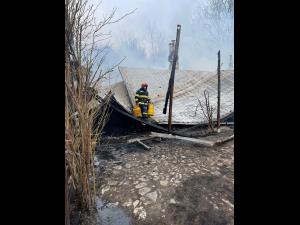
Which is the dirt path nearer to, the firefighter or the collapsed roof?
the firefighter

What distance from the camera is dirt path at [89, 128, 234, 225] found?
3.31 m

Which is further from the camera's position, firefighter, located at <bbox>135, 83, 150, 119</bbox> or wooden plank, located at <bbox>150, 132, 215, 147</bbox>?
firefighter, located at <bbox>135, 83, 150, 119</bbox>

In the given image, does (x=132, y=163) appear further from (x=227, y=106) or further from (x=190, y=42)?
(x=190, y=42)

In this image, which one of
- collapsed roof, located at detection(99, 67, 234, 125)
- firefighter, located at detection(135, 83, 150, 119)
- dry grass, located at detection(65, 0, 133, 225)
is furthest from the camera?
collapsed roof, located at detection(99, 67, 234, 125)

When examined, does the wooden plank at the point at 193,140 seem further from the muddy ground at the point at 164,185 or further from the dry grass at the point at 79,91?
the dry grass at the point at 79,91

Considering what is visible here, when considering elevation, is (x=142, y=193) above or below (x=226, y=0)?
below

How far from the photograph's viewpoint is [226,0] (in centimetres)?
2775

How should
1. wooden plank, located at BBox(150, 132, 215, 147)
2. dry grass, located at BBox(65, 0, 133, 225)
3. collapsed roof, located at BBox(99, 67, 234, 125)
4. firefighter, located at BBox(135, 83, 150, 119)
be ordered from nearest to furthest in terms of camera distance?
dry grass, located at BBox(65, 0, 133, 225)
wooden plank, located at BBox(150, 132, 215, 147)
firefighter, located at BBox(135, 83, 150, 119)
collapsed roof, located at BBox(99, 67, 234, 125)

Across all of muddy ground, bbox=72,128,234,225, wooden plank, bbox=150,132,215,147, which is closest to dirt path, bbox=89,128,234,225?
muddy ground, bbox=72,128,234,225

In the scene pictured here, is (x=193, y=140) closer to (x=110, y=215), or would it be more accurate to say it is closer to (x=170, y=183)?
(x=170, y=183)

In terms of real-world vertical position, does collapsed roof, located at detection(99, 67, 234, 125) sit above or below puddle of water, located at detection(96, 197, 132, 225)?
above
